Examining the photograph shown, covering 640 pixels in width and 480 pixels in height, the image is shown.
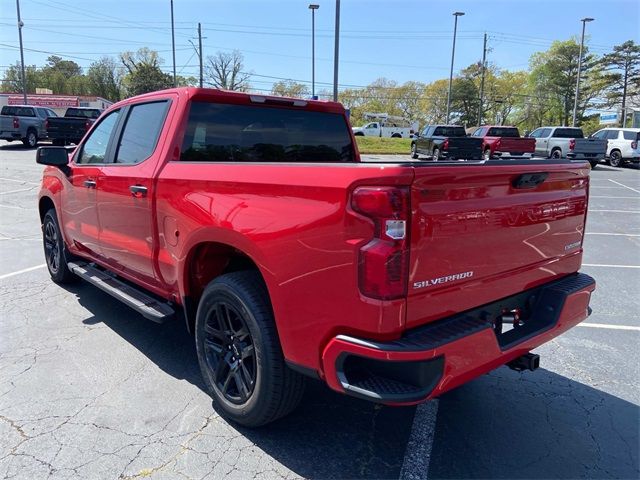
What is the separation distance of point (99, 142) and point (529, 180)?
387 centimetres

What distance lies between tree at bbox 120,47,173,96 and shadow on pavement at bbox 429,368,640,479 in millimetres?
71111

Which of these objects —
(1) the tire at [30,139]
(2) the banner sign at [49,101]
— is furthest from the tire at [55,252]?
(2) the banner sign at [49,101]

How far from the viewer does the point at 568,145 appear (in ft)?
80.6

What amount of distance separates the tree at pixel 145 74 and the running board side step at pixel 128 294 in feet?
225

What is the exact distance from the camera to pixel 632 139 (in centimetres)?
2508

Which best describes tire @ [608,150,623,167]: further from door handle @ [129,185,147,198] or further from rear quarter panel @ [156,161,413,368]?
rear quarter panel @ [156,161,413,368]

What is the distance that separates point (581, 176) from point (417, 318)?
170 cm

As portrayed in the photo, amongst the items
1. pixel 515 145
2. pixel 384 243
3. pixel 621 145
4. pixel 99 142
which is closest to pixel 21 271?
pixel 99 142

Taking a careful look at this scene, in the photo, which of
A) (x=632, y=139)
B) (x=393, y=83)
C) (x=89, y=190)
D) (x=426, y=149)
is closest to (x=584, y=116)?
(x=393, y=83)

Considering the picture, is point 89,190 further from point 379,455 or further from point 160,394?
point 379,455

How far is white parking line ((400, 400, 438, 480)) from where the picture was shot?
103 inches

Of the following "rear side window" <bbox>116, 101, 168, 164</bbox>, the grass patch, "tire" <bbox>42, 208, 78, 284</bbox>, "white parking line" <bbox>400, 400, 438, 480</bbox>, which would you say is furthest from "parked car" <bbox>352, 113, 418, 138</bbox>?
"white parking line" <bbox>400, 400, 438, 480</bbox>

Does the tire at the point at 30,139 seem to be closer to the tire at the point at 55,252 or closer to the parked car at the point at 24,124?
the parked car at the point at 24,124

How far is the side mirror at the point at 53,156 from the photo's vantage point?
15.8 feet
